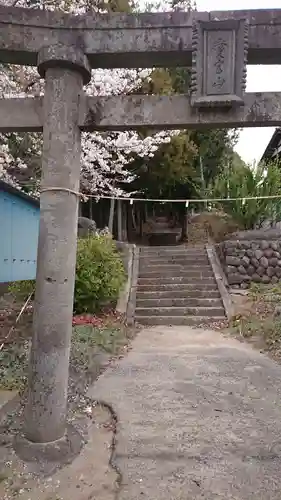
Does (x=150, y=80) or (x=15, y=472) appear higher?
(x=150, y=80)

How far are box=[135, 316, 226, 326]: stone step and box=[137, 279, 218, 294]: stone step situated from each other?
1298 mm

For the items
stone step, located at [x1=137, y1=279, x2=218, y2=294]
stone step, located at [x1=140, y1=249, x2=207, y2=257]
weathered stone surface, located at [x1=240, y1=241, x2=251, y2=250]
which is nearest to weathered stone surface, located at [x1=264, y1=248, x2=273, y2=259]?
weathered stone surface, located at [x1=240, y1=241, x2=251, y2=250]

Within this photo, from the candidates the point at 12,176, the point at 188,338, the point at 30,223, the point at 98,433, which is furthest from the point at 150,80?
the point at 98,433

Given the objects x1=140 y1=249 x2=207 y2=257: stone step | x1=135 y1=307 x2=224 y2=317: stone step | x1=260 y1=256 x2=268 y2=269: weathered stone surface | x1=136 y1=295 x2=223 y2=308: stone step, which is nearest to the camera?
x1=135 y1=307 x2=224 y2=317: stone step

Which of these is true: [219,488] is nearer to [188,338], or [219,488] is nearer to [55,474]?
[55,474]

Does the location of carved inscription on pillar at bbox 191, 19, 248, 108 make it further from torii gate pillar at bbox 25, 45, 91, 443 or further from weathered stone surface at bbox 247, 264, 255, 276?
weathered stone surface at bbox 247, 264, 255, 276

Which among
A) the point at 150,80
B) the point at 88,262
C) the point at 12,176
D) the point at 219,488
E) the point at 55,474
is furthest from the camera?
the point at 150,80

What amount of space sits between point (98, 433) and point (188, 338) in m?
4.28

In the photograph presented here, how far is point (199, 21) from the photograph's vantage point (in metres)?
3.58

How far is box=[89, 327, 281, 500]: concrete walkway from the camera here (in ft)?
10.5

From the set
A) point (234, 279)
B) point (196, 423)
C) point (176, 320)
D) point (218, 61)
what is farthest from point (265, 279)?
point (218, 61)

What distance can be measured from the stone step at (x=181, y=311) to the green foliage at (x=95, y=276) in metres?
0.86

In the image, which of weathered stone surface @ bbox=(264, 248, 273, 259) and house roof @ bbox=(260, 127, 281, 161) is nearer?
weathered stone surface @ bbox=(264, 248, 273, 259)

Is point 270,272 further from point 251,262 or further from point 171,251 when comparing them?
point 171,251
